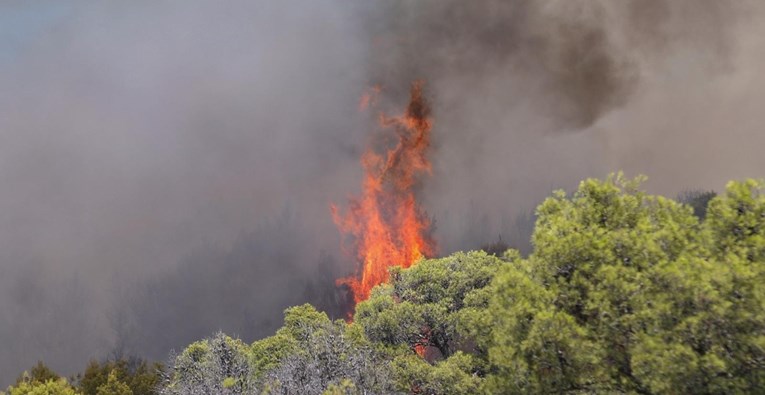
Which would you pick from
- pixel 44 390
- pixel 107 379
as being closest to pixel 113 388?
pixel 107 379

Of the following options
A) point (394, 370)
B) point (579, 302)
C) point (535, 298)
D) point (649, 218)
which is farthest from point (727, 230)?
point (394, 370)

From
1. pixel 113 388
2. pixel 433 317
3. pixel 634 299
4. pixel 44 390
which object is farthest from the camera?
pixel 113 388

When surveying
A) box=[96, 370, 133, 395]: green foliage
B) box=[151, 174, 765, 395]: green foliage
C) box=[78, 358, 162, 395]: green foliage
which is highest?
box=[78, 358, 162, 395]: green foliage

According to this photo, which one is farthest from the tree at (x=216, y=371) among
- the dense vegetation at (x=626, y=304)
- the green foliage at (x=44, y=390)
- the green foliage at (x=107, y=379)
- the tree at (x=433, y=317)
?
the green foliage at (x=107, y=379)

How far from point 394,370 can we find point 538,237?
1786 centimetres

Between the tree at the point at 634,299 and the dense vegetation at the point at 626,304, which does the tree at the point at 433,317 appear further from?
the tree at the point at 634,299

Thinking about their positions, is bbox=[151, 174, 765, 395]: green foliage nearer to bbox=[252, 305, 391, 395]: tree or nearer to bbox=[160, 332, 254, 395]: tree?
bbox=[252, 305, 391, 395]: tree

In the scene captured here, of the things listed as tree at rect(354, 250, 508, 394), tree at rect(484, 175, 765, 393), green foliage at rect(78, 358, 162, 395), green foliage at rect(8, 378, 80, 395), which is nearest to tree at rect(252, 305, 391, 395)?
tree at rect(354, 250, 508, 394)

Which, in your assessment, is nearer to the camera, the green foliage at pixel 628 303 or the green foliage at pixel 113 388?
the green foliage at pixel 628 303

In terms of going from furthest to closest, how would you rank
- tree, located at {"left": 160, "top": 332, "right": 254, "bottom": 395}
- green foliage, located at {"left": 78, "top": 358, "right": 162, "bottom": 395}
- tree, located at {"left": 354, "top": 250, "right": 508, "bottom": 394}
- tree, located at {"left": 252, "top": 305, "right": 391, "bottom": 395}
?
green foliage, located at {"left": 78, "top": 358, "right": 162, "bottom": 395} < tree, located at {"left": 354, "top": 250, "right": 508, "bottom": 394} < tree, located at {"left": 160, "top": 332, "right": 254, "bottom": 395} < tree, located at {"left": 252, "top": 305, "right": 391, "bottom": 395}

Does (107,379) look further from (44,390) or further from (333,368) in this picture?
(333,368)

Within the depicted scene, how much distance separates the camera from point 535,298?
2630cm

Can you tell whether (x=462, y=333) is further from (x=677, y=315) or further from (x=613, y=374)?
(x=677, y=315)

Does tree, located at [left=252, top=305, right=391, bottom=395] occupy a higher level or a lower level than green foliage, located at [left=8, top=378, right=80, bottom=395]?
lower
